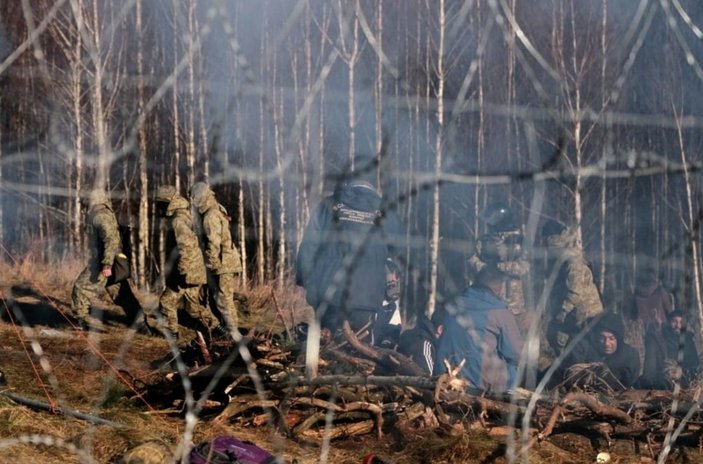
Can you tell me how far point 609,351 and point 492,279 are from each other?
4.98 feet

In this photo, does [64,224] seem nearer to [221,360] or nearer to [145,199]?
[145,199]

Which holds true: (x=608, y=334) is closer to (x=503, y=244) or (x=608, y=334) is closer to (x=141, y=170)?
(x=503, y=244)

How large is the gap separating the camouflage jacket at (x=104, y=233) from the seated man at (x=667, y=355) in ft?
13.5

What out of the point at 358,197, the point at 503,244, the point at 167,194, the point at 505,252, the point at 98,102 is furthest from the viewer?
the point at 98,102

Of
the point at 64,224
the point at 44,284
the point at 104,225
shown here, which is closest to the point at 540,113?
the point at 64,224

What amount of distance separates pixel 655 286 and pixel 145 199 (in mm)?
9692

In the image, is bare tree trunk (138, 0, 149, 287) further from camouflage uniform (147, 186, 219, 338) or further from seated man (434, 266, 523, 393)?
seated man (434, 266, 523, 393)

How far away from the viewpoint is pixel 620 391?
5.45 m

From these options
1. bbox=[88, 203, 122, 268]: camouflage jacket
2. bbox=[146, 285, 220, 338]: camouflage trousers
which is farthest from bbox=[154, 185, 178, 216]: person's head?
bbox=[146, 285, 220, 338]: camouflage trousers

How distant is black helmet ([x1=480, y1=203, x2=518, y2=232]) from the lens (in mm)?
5684

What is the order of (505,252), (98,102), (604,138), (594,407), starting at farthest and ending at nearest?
(604,138) → (98,102) → (505,252) → (594,407)

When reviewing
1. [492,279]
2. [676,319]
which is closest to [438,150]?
[676,319]

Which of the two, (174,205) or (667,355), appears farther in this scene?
(174,205)

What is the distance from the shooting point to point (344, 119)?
16219 mm
